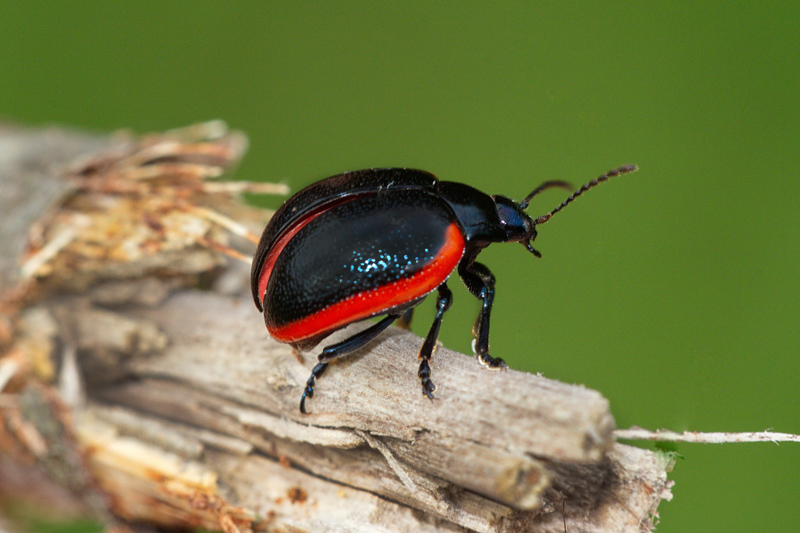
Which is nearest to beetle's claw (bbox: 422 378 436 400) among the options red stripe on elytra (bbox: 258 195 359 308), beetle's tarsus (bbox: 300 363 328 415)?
beetle's tarsus (bbox: 300 363 328 415)

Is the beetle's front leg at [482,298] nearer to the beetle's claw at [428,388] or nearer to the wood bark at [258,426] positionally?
the wood bark at [258,426]

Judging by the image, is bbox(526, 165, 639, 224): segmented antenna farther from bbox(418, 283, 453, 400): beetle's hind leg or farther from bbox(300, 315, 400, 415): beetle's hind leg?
bbox(300, 315, 400, 415): beetle's hind leg

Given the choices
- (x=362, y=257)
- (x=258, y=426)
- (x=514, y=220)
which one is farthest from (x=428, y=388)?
(x=514, y=220)

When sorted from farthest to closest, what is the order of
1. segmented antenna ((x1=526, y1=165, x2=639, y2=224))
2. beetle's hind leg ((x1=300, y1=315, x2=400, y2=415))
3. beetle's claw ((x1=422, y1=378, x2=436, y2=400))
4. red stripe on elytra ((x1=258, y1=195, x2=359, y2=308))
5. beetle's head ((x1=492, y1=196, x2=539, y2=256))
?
beetle's head ((x1=492, y1=196, x2=539, y2=256)), segmented antenna ((x1=526, y1=165, x2=639, y2=224)), red stripe on elytra ((x1=258, y1=195, x2=359, y2=308)), beetle's hind leg ((x1=300, y1=315, x2=400, y2=415)), beetle's claw ((x1=422, y1=378, x2=436, y2=400))

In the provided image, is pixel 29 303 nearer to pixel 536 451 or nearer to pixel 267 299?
pixel 267 299

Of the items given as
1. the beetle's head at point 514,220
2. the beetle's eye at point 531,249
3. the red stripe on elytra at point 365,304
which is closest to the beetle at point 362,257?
the red stripe on elytra at point 365,304
